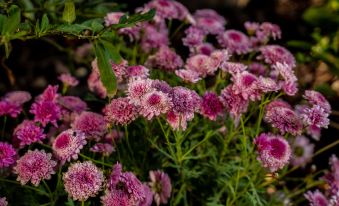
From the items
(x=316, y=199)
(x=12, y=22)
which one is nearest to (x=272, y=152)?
(x=316, y=199)

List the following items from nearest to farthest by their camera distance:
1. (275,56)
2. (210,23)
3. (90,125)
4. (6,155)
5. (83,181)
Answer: (83,181)
(6,155)
(90,125)
(275,56)
(210,23)

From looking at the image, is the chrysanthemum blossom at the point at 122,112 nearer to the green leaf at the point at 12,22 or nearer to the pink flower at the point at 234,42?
the green leaf at the point at 12,22

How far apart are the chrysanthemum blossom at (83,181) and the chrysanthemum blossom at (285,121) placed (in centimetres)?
43

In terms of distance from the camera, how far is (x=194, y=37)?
1.64 metres

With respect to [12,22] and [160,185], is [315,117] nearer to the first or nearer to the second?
[160,185]

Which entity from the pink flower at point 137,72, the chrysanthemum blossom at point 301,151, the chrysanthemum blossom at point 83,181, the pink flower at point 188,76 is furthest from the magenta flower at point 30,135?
the chrysanthemum blossom at point 301,151

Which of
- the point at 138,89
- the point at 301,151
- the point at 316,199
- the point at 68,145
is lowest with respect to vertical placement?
the point at 301,151

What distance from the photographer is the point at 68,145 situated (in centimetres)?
125

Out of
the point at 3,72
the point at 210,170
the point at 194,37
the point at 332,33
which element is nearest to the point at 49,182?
the point at 210,170

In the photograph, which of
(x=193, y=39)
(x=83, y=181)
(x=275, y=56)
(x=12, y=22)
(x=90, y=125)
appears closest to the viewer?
(x=12, y=22)

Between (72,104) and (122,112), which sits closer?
(122,112)

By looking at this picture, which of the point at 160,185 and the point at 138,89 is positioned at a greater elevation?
the point at 138,89

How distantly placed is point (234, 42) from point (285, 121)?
0.44 meters

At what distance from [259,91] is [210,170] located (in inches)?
13.7
